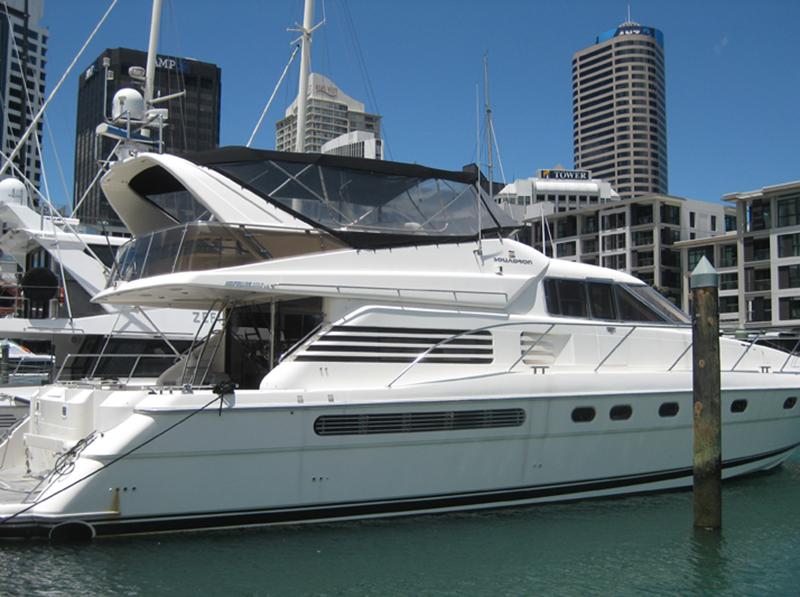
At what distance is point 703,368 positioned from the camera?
8.21m

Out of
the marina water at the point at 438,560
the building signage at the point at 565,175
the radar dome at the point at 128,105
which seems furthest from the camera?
the building signage at the point at 565,175

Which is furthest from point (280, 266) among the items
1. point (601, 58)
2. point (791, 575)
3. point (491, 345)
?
point (601, 58)

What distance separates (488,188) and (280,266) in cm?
382

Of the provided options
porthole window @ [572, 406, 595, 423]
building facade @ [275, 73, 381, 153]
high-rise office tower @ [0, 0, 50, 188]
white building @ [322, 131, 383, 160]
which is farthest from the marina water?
high-rise office tower @ [0, 0, 50, 188]

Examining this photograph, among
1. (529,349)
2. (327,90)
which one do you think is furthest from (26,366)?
(529,349)

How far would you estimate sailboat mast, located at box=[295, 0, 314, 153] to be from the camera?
1437cm

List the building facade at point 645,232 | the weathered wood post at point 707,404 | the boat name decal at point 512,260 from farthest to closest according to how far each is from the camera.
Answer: the building facade at point 645,232
the boat name decal at point 512,260
the weathered wood post at point 707,404

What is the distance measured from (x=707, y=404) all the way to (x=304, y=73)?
34.0 feet

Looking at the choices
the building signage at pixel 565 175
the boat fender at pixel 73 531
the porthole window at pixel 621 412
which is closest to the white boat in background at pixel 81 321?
the boat fender at pixel 73 531

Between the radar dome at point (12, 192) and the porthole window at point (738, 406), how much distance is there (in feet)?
66.5

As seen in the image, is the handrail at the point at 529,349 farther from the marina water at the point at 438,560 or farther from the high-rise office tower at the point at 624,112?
the high-rise office tower at the point at 624,112

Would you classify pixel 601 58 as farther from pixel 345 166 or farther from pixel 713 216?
pixel 345 166

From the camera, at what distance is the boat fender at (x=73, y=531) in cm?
693

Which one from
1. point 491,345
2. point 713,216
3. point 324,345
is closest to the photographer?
point 324,345
